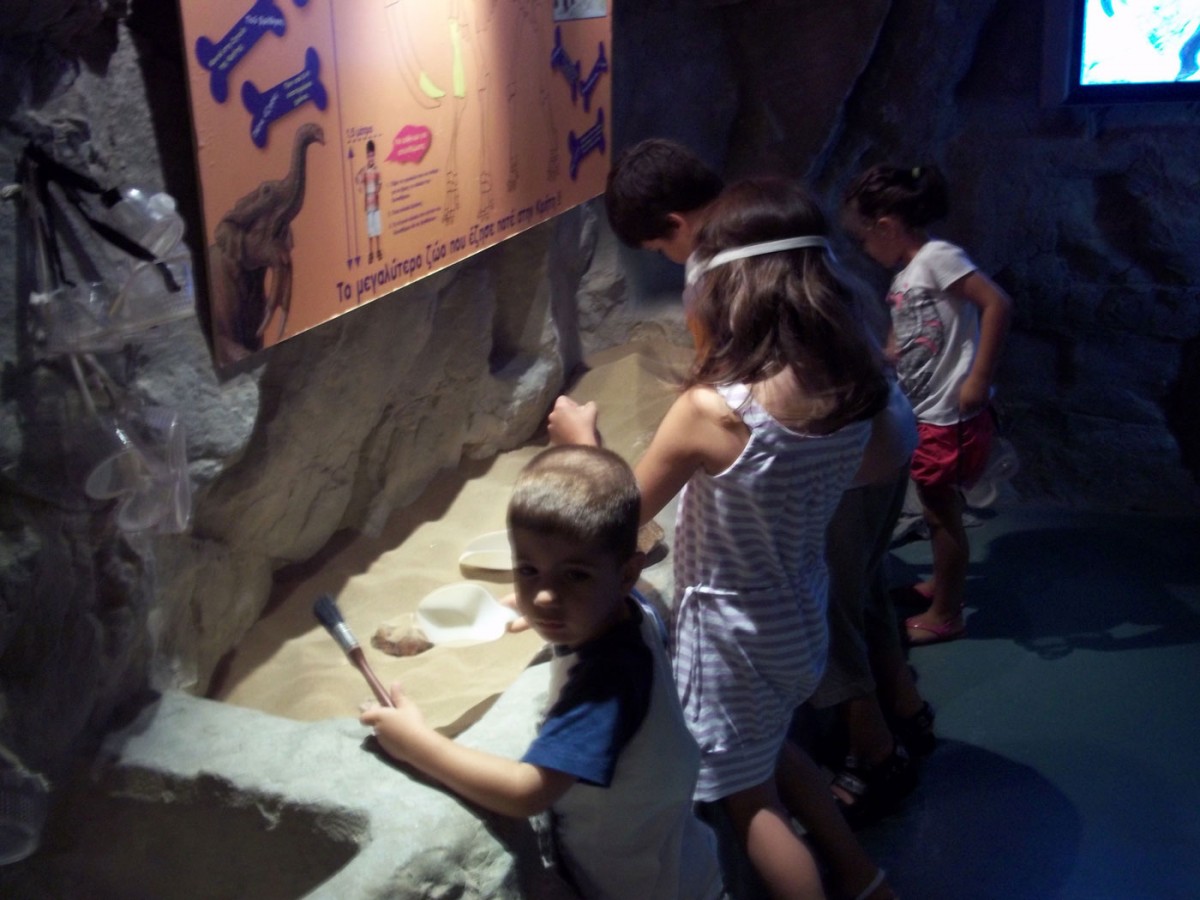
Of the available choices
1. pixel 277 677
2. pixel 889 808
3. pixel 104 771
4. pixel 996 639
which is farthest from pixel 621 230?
pixel 996 639

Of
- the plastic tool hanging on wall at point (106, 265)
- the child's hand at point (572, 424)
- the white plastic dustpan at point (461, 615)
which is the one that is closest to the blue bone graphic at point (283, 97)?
the plastic tool hanging on wall at point (106, 265)

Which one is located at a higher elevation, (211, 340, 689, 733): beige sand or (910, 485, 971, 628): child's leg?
(211, 340, 689, 733): beige sand

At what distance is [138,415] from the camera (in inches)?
75.4

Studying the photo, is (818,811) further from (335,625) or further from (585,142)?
(585,142)

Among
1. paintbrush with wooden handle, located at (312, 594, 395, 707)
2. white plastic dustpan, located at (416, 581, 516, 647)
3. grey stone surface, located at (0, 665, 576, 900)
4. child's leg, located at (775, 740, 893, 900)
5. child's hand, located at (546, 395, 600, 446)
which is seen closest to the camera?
grey stone surface, located at (0, 665, 576, 900)

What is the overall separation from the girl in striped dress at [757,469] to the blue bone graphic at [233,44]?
840 mm

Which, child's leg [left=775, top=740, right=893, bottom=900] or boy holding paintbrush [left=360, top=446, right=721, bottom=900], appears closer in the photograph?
boy holding paintbrush [left=360, top=446, right=721, bottom=900]

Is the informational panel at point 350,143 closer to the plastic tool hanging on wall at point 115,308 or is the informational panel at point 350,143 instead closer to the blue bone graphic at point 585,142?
the plastic tool hanging on wall at point 115,308

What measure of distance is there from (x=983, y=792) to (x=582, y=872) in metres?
1.76

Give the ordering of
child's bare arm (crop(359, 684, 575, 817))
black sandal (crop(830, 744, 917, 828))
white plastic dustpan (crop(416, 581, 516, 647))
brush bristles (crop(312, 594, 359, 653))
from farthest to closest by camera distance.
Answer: black sandal (crop(830, 744, 917, 828)), white plastic dustpan (crop(416, 581, 516, 647)), brush bristles (crop(312, 594, 359, 653)), child's bare arm (crop(359, 684, 575, 817))


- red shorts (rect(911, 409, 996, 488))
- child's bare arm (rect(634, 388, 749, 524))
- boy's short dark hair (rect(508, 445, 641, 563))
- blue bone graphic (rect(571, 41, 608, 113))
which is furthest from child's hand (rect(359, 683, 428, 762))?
blue bone graphic (rect(571, 41, 608, 113))

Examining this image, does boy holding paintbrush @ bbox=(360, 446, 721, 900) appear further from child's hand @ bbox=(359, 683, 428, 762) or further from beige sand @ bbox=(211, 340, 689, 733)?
beige sand @ bbox=(211, 340, 689, 733)

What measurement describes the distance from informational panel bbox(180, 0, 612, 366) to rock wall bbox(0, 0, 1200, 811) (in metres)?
0.12

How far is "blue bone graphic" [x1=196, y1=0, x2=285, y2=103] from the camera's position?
1.93 metres
